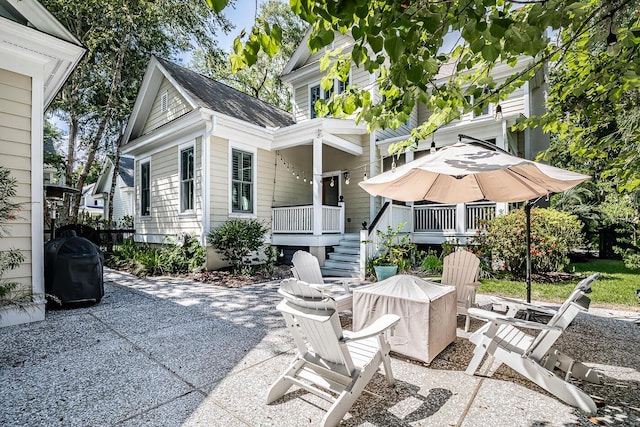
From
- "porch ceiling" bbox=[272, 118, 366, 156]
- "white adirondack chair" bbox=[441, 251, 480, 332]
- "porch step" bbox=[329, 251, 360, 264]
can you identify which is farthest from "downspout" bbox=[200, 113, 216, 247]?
"white adirondack chair" bbox=[441, 251, 480, 332]

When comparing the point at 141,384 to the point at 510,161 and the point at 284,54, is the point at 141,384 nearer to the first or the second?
the point at 510,161

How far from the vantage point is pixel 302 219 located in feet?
31.0

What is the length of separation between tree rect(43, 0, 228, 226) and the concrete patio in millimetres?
11084

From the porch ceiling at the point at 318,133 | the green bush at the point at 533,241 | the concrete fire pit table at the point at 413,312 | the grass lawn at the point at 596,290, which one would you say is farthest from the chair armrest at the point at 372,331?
the porch ceiling at the point at 318,133

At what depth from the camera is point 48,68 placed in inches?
202

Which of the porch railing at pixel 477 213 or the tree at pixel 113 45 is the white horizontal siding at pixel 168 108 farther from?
the porch railing at pixel 477 213

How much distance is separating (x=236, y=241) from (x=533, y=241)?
23.8 feet

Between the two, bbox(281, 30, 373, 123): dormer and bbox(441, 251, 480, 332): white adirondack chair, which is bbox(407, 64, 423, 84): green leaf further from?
bbox(281, 30, 373, 123): dormer

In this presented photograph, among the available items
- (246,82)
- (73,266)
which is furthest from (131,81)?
(73,266)

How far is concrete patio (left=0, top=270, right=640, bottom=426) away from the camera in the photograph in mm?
2344

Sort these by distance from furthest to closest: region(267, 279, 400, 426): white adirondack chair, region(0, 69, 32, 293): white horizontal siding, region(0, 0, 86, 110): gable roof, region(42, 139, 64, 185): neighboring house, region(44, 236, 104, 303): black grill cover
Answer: region(42, 139, 64, 185): neighboring house, region(44, 236, 104, 303): black grill cover, region(0, 69, 32, 293): white horizontal siding, region(0, 0, 86, 110): gable roof, region(267, 279, 400, 426): white adirondack chair

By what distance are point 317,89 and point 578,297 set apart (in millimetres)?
11065

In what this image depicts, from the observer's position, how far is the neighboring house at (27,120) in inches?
177

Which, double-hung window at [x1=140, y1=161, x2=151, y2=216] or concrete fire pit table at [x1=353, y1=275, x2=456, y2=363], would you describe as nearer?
concrete fire pit table at [x1=353, y1=275, x2=456, y2=363]
